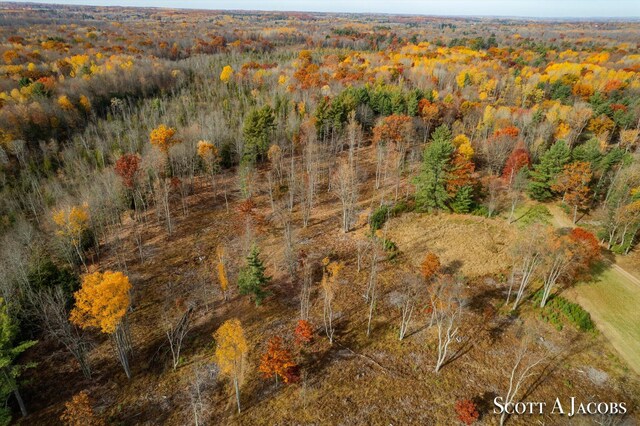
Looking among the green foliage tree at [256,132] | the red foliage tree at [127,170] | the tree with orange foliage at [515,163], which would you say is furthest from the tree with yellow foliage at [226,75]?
the tree with orange foliage at [515,163]

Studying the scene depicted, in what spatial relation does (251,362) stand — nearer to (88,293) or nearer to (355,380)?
(355,380)

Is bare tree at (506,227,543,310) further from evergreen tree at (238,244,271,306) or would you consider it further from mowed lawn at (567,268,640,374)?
evergreen tree at (238,244,271,306)

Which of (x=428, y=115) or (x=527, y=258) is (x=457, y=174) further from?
(x=428, y=115)

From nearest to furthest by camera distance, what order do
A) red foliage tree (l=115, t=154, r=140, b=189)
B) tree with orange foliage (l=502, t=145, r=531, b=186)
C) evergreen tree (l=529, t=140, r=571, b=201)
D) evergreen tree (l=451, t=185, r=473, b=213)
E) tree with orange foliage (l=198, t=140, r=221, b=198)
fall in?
evergreen tree (l=451, t=185, r=473, b=213), evergreen tree (l=529, t=140, r=571, b=201), red foliage tree (l=115, t=154, r=140, b=189), tree with orange foliage (l=502, t=145, r=531, b=186), tree with orange foliage (l=198, t=140, r=221, b=198)

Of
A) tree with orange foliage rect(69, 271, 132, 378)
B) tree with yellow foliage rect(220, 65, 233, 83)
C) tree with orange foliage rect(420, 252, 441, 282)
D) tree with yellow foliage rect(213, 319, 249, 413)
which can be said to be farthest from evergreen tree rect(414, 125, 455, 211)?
tree with yellow foliage rect(220, 65, 233, 83)

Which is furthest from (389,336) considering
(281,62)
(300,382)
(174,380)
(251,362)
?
(281,62)

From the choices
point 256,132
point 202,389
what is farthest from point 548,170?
point 202,389
